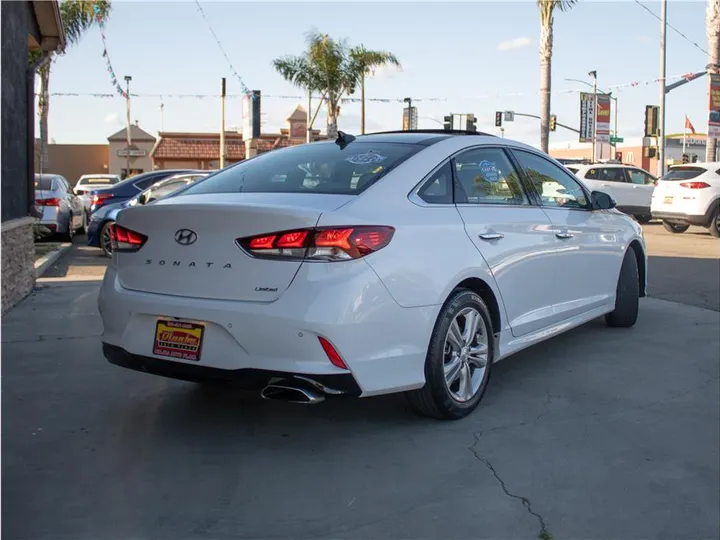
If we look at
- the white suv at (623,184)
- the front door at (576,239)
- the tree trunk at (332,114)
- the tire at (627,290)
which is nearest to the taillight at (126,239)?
the front door at (576,239)

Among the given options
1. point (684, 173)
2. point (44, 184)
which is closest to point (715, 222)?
point (684, 173)

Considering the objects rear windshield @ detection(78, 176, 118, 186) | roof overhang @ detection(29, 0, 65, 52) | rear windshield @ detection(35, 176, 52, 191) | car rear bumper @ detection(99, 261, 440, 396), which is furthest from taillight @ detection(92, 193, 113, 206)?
rear windshield @ detection(78, 176, 118, 186)

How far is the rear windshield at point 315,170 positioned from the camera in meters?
4.36

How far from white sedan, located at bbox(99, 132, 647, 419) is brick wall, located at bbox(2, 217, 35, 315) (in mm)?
3693

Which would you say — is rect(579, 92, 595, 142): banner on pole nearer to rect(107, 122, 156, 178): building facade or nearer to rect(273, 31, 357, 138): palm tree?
rect(273, 31, 357, 138): palm tree

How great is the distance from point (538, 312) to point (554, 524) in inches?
88.2

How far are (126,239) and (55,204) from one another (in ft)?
36.4

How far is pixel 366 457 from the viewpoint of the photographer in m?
4.03

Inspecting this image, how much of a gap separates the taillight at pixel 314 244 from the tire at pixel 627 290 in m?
3.78

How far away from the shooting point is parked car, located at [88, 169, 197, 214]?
1492 cm

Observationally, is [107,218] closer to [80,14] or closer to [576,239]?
[576,239]

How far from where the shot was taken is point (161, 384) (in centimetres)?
533

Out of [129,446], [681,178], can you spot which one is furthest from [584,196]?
[681,178]

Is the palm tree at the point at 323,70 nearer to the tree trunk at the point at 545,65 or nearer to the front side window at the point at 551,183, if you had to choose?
the tree trunk at the point at 545,65
